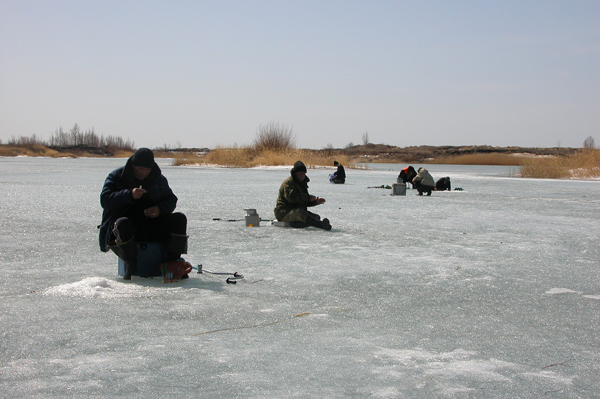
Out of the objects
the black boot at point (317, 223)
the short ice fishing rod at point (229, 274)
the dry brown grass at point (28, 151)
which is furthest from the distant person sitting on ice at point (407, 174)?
the dry brown grass at point (28, 151)

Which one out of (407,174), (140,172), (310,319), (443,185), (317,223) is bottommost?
(310,319)

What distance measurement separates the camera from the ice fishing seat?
204 inches

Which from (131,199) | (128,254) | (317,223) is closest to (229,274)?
(128,254)

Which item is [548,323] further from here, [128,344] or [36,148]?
[36,148]

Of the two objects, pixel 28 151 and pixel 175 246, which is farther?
pixel 28 151

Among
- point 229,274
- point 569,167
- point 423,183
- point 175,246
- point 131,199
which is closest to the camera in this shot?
point 131,199

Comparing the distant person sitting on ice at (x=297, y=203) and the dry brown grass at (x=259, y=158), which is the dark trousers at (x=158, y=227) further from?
the dry brown grass at (x=259, y=158)

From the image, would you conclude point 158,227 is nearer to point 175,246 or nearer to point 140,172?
point 175,246

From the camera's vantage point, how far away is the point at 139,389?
2807 mm

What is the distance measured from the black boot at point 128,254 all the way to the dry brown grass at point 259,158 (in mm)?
32525

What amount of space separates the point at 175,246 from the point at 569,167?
2887 centimetres

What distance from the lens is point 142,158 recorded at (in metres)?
5.05

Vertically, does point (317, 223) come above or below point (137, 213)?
below

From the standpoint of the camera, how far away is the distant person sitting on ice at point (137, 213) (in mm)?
4996
